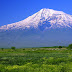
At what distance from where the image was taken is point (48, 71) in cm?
1912

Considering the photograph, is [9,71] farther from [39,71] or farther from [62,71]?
[62,71]

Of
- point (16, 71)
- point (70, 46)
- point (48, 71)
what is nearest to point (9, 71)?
point (16, 71)

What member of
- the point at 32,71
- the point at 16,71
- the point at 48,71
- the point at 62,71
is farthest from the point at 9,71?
the point at 62,71

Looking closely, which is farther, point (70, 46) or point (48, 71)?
point (70, 46)

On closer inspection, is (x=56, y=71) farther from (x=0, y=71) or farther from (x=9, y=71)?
(x=0, y=71)

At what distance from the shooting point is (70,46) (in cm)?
12131

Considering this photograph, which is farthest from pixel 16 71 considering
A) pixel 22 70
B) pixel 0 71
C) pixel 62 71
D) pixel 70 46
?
pixel 70 46

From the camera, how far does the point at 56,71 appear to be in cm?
1928

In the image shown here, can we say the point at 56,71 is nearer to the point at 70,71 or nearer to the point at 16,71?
the point at 70,71

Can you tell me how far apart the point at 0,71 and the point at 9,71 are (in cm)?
127

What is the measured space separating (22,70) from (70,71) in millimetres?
6829

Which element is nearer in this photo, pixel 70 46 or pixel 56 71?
pixel 56 71

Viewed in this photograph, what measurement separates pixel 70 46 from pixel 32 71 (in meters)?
107

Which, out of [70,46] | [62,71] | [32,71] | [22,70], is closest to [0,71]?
[22,70]
